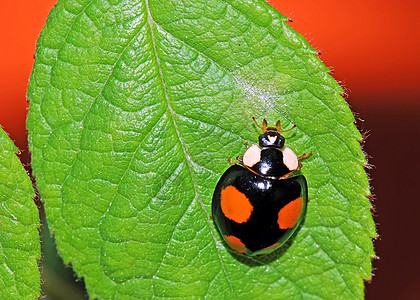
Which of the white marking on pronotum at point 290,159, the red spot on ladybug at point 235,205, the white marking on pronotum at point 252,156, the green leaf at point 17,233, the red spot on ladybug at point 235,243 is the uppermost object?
the white marking on pronotum at point 290,159

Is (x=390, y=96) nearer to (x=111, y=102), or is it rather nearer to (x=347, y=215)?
(x=347, y=215)

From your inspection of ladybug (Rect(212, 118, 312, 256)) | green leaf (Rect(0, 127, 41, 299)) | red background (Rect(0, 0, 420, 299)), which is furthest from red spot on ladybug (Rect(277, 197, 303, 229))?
red background (Rect(0, 0, 420, 299))

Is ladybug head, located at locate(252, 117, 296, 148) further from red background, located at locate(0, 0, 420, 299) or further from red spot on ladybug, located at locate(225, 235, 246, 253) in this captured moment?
red background, located at locate(0, 0, 420, 299)

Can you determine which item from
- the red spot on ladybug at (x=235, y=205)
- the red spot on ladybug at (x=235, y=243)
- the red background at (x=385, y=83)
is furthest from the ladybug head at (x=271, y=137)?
the red background at (x=385, y=83)

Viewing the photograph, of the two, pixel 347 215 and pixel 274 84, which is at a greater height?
pixel 274 84

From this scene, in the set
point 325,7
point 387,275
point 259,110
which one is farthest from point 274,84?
point 387,275

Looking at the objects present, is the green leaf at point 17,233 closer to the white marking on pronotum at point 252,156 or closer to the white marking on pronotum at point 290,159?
the white marking on pronotum at point 252,156

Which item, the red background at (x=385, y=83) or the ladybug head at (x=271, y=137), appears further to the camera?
the red background at (x=385, y=83)
